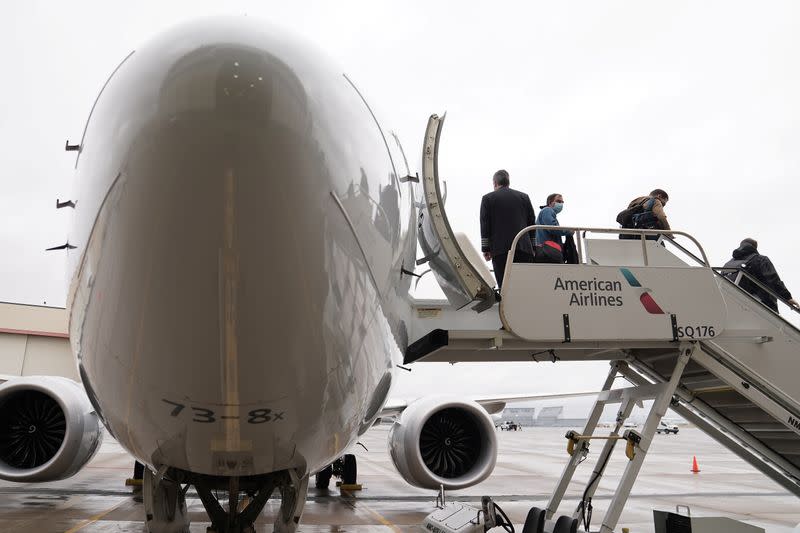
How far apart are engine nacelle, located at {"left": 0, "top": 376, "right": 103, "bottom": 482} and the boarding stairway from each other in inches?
166

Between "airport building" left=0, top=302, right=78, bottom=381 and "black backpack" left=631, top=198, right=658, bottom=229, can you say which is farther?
"airport building" left=0, top=302, right=78, bottom=381

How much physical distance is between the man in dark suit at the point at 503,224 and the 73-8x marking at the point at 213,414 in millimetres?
3090

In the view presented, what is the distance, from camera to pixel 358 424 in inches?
147

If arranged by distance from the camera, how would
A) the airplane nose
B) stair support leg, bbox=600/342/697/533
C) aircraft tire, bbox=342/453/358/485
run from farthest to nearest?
1. aircraft tire, bbox=342/453/358/485
2. stair support leg, bbox=600/342/697/533
3. the airplane nose

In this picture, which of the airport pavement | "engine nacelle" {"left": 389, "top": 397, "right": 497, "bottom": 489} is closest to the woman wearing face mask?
"engine nacelle" {"left": 389, "top": 397, "right": 497, "bottom": 489}

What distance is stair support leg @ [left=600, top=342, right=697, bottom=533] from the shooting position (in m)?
5.34

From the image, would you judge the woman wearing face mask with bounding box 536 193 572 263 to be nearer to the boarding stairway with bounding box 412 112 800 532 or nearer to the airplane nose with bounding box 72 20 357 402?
the boarding stairway with bounding box 412 112 800 532

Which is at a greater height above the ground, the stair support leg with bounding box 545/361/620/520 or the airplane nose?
the airplane nose

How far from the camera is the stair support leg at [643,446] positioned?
534 cm

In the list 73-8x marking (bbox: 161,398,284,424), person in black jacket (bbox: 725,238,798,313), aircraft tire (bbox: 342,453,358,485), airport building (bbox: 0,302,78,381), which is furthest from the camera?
airport building (bbox: 0,302,78,381)

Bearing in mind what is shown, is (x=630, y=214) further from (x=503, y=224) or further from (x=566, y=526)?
(x=566, y=526)

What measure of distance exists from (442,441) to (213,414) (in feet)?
16.3

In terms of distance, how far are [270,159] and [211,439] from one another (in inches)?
56.8

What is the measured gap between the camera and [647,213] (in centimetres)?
666
